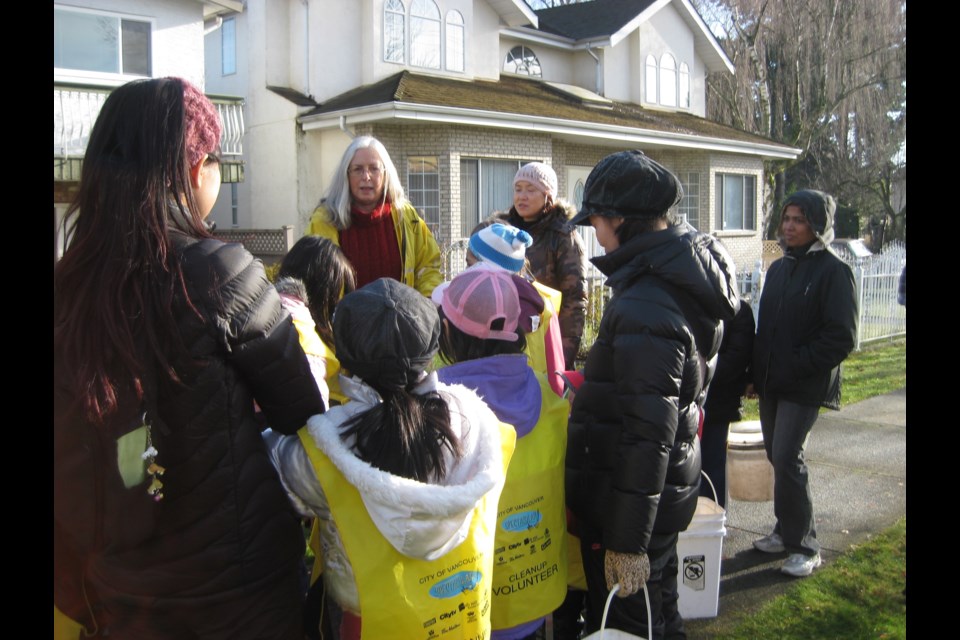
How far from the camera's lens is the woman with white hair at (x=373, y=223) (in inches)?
165

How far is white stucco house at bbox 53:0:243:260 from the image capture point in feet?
44.7

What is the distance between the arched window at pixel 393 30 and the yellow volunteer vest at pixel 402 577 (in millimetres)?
16016

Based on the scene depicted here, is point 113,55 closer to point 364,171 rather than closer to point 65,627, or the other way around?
point 364,171

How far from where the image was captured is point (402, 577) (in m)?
2.04

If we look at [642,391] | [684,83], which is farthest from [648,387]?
[684,83]

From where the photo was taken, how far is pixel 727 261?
2.79 meters

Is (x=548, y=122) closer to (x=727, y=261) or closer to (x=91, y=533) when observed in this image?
(x=727, y=261)

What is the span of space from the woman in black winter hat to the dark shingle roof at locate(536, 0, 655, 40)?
2039 centimetres

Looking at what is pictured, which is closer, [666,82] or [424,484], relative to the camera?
[424,484]

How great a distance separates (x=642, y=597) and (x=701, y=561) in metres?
1.08

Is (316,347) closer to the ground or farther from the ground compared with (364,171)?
closer to the ground

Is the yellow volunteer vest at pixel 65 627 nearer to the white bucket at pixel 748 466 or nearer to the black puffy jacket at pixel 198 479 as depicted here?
the black puffy jacket at pixel 198 479

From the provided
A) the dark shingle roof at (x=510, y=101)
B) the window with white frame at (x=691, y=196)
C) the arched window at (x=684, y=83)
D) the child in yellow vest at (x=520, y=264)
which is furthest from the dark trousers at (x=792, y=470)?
the arched window at (x=684, y=83)

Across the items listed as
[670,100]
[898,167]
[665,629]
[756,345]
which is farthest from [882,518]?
[898,167]
